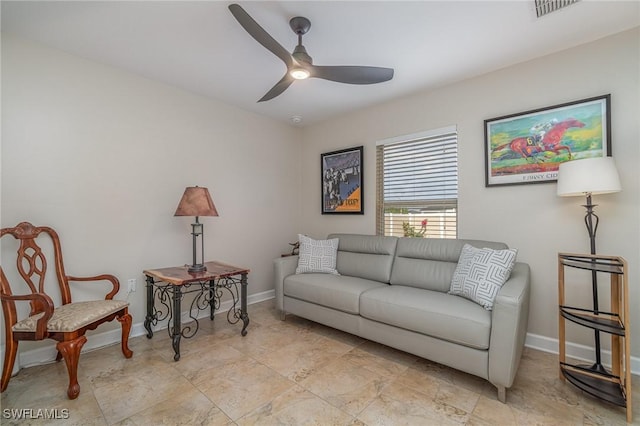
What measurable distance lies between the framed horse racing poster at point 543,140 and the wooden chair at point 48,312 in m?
3.40

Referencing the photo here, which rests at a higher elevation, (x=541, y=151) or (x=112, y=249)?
(x=541, y=151)

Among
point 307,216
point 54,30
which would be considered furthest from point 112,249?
point 307,216

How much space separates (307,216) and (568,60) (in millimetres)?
3262

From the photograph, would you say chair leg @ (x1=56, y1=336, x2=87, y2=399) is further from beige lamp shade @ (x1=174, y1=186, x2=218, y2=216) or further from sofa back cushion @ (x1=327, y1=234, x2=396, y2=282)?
sofa back cushion @ (x1=327, y1=234, x2=396, y2=282)

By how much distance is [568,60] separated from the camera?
2.36 metres

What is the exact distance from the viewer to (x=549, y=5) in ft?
6.09

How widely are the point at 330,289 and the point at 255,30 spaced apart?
82.3 inches

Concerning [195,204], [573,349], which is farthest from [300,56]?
[573,349]

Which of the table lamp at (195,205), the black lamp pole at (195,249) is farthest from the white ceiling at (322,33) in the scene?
the black lamp pole at (195,249)

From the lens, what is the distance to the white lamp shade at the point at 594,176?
1.88 meters

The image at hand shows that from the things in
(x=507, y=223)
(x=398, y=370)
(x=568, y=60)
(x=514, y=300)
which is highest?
(x=568, y=60)

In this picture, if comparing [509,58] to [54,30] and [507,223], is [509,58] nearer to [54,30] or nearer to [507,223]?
[507,223]

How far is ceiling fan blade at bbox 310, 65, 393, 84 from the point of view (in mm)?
2006

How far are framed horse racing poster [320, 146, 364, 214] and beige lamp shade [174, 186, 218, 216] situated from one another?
1.76m
